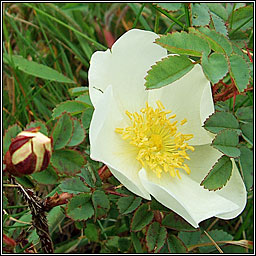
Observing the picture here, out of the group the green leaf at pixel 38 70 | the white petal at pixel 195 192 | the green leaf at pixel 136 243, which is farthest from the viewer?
the green leaf at pixel 38 70

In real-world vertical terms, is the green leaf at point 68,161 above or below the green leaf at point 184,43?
below

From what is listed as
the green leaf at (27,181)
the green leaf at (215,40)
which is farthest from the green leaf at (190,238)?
the green leaf at (215,40)

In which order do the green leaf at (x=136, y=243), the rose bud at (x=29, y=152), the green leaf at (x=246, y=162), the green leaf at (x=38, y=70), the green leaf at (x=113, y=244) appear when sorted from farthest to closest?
the green leaf at (x=38, y=70)
the green leaf at (x=113, y=244)
the green leaf at (x=136, y=243)
the green leaf at (x=246, y=162)
the rose bud at (x=29, y=152)

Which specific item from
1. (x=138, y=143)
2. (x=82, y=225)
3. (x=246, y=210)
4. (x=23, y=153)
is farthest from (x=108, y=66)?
(x=246, y=210)

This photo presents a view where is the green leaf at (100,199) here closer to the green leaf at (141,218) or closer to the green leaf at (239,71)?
the green leaf at (141,218)

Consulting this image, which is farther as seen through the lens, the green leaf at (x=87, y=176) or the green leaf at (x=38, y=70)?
the green leaf at (x=38, y=70)

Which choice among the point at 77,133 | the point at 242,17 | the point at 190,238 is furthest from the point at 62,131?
the point at 242,17

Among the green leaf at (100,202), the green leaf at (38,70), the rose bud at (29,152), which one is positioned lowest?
the green leaf at (100,202)
